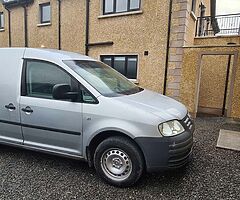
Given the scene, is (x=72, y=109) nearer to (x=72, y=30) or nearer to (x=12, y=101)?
(x=12, y=101)

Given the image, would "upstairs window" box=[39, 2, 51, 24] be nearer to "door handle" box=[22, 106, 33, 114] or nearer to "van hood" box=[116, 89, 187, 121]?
"door handle" box=[22, 106, 33, 114]

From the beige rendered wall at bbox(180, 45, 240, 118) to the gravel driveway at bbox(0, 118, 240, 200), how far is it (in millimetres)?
3236

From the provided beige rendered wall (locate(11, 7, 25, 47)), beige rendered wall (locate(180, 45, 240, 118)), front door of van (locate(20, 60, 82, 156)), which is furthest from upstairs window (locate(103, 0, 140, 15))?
front door of van (locate(20, 60, 82, 156))

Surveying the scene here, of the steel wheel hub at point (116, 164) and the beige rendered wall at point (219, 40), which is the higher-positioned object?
the beige rendered wall at point (219, 40)

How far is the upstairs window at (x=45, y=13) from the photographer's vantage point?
10816mm

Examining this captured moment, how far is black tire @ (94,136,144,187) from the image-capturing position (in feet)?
9.06

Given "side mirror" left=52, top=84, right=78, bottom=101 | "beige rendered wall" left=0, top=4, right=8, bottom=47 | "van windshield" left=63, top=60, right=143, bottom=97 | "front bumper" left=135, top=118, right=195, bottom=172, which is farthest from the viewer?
"beige rendered wall" left=0, top=4, right=8, bottom=47

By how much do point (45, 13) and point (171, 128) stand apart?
10.6 m

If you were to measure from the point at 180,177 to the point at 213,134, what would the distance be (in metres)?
2.65

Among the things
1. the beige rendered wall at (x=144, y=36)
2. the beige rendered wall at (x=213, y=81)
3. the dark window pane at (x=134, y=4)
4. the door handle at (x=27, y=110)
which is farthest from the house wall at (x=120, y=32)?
the door handle at (x=27, y=110)

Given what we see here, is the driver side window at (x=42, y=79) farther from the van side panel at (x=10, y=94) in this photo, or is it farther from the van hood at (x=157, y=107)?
the van hood at (x=157, y=107)

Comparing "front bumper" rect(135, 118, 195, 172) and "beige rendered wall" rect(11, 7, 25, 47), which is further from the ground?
"beige rendered wall" rect(11, 7, 25, 47)

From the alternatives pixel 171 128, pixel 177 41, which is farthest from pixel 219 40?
pixel 171 128

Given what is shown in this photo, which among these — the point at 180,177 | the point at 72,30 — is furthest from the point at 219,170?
the point at 72,30
